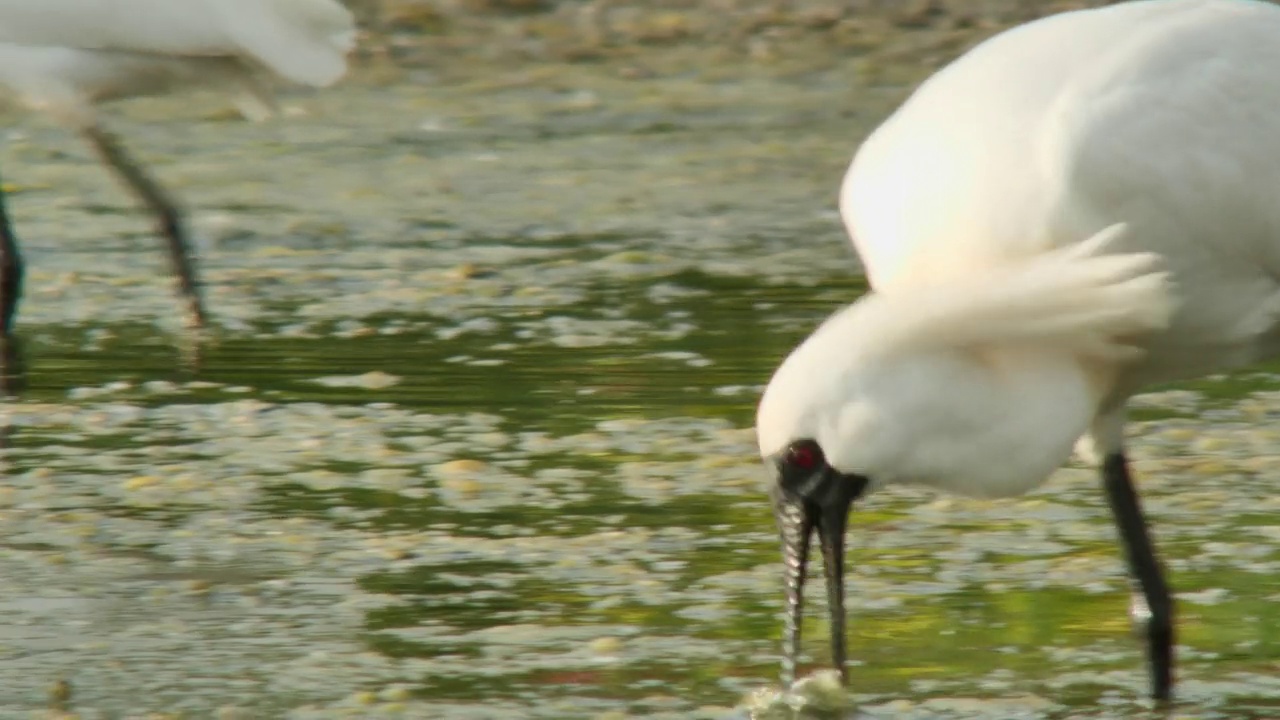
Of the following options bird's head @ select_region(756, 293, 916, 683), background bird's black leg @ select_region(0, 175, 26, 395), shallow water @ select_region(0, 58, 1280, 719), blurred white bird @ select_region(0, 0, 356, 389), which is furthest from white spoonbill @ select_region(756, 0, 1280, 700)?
blurred white bird @ select_region(0, 0, 356, 389)

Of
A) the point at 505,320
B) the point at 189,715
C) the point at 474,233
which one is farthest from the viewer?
the point at 474,233

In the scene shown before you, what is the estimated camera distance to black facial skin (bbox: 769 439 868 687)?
4531 millimetres

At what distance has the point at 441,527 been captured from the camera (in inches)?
235

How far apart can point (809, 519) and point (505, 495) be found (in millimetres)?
1651

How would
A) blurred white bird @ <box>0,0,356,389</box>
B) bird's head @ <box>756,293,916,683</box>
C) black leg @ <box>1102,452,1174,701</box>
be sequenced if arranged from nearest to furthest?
bird's head @ <box>756,293,916,683</box>, black leg @ <box>1102,452,1174,701</box>, blurred white bird @ <box>0,0,356,389</box>

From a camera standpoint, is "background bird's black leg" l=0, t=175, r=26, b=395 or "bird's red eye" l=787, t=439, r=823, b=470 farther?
"background bird's black leg" l=0, t=175, r=26, b=395

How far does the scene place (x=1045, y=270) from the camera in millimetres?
4613

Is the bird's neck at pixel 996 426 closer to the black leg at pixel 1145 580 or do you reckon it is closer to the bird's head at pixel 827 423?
the bird's head at pixel 827 423

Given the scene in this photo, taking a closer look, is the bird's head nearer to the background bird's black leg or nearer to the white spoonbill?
the white spoonbill

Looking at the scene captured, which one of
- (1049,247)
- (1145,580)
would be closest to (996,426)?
(1049,247)

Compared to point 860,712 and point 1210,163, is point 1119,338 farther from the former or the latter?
point 860,712

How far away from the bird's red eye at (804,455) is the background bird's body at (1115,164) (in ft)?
1.55

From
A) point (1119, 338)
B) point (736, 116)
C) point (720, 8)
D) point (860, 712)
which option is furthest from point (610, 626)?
point (720, 8)

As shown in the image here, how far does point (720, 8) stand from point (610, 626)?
8698 mm
